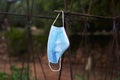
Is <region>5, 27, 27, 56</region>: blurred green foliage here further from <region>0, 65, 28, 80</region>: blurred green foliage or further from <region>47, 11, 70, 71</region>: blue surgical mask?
<region>47, 11, 70, 71</region>: blue surgical mask

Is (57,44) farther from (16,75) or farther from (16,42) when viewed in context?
(16,42)

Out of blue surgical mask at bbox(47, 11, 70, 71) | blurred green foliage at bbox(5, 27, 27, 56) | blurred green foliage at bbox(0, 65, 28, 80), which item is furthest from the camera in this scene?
blurred green foliage at bbox(5, 27, 27, 56)

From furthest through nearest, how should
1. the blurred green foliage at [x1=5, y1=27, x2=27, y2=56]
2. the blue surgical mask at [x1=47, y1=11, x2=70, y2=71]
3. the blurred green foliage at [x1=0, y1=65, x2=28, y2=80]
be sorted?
1. the blurred green foliage at [x1=5, y1=27, x2=27, y2=56]
2. the blurred green foliage at [x1=0, y1=65, x2=28, y2=80]
3. the blue surgical mask at [x1=47, y1=11, x2=70, y2=71]

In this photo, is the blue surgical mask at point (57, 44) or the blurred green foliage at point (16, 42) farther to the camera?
the blurred green foliage at point (16, 42)

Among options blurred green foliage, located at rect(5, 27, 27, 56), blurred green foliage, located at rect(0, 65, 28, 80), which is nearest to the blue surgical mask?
blurred green foliage, located at rect(0, 65, 28, 80)

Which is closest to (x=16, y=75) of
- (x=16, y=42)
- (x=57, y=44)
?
(x=57, y=44)

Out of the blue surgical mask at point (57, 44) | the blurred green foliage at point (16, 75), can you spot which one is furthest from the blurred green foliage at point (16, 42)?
the blue surgical mask at point (57, 44)

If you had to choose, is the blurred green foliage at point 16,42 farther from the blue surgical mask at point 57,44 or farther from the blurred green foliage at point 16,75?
the blue surgical mask at point 57,44

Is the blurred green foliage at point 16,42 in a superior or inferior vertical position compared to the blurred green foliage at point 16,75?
inferior

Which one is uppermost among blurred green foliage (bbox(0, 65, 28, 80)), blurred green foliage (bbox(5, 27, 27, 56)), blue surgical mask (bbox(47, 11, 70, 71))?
blue surgical mask (bbox(47, 11, 70, 71))

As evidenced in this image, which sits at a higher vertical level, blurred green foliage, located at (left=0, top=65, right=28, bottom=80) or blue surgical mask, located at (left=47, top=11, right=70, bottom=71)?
blue surgical mask, located at (left=47, top=11, right=70, bottom=71)

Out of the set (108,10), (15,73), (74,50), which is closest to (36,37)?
(74,50)

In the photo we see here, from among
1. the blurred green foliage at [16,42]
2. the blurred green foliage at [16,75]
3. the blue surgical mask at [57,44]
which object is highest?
the blue surgical mask at [57,44]

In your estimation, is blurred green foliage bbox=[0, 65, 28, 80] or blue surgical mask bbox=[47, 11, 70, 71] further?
blurred green foliage bbox=[0, 65, 28, 80]
